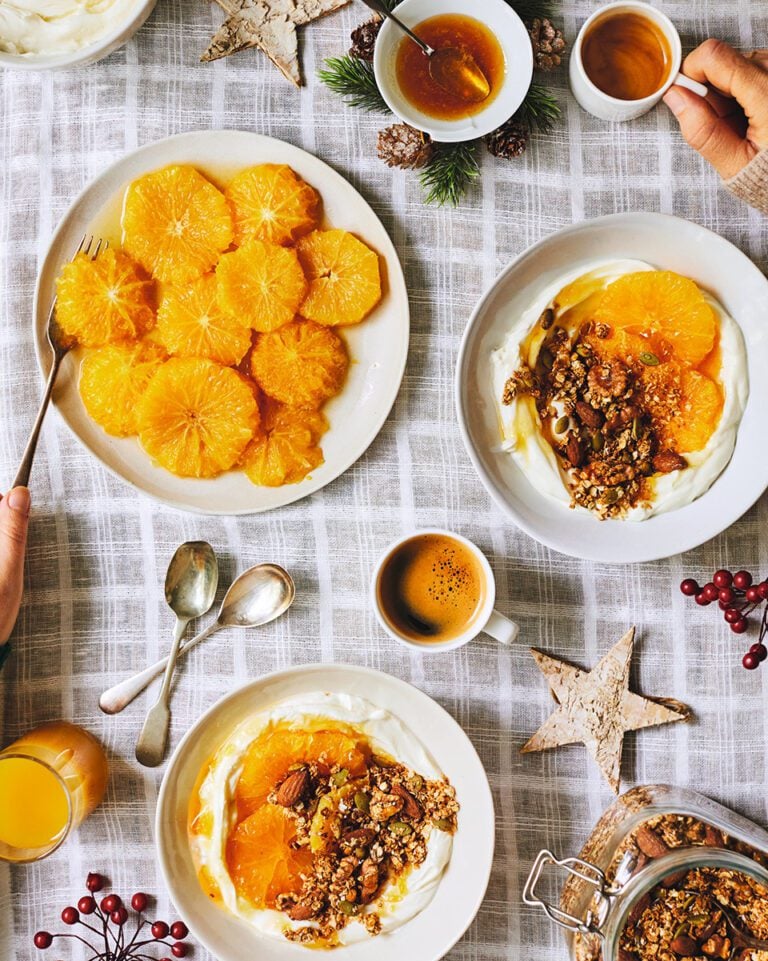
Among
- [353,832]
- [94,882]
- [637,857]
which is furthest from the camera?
[94,882]

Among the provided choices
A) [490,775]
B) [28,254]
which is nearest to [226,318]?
[28,254]

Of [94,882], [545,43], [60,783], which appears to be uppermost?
[545,43]

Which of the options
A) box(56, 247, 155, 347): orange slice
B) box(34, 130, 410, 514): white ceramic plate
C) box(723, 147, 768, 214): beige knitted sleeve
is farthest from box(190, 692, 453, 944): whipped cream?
box(723, 147, 768, 214): beige knitted sleeve

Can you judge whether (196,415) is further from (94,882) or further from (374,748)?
(94,882)

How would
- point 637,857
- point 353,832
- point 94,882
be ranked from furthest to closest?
point 94,882
point 353,832
point 637,857

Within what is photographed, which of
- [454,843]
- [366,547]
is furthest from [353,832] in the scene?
[366,547]

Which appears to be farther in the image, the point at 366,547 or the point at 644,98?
the point at 366,547

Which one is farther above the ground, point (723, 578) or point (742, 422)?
point (742, 422)
